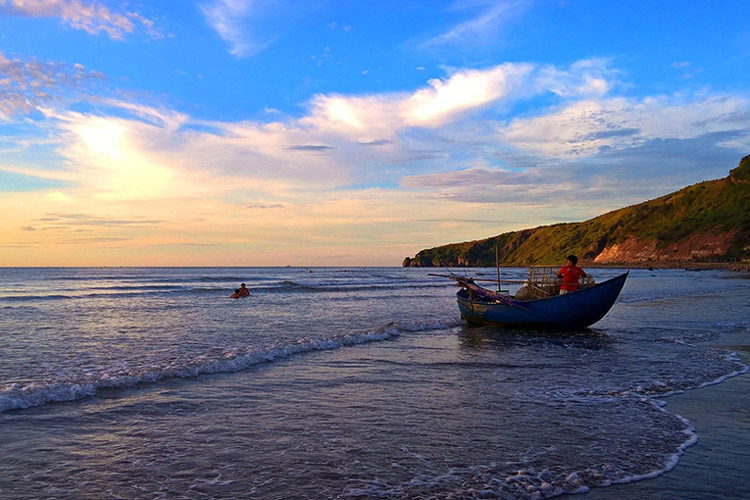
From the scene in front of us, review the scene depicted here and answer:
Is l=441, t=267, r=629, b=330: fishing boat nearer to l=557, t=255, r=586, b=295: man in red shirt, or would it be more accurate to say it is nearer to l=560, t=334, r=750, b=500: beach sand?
l=557, t=255, r=586, b=295: man in red shirt

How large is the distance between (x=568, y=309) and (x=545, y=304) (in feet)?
2.77

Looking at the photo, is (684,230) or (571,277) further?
(684,230)

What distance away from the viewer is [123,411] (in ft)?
28.1

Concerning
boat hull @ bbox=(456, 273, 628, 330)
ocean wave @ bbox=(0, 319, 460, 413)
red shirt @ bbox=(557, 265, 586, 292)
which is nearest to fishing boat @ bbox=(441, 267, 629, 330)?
boat hull @ bbox=(456, 273, 628, 330)

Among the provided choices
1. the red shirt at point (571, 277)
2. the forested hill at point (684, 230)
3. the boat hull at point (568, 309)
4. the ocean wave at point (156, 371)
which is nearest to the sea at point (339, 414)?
the ocean wave at point (156, 371)

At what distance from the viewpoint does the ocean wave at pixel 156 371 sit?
912 centimetres

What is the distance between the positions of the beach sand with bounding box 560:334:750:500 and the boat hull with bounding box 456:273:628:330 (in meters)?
9.72

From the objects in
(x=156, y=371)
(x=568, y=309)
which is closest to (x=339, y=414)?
(x=156, y=371)

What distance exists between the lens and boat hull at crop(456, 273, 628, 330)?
19188 millimetres

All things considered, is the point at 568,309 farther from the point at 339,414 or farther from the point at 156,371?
the point at 156,371

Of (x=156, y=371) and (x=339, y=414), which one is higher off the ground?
(x=156, y=371)

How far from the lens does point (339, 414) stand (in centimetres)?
827

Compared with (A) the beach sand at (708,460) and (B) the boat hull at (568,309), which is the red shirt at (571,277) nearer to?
(B) the boat hull at (568,309)

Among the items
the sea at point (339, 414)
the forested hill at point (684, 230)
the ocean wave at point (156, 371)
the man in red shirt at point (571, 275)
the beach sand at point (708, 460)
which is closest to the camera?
the beach sand at point (708, 460)
